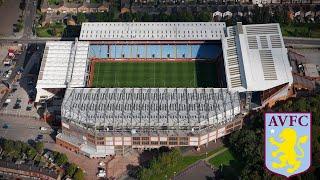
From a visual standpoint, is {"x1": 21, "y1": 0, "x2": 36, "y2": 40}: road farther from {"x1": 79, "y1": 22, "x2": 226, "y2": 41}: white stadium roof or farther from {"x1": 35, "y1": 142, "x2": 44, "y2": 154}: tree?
{"x1": 35, "y1": 142, "x2": 44, "y2": 154}: tree

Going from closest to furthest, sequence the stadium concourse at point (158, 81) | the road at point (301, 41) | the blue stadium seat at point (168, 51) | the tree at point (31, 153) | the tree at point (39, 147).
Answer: the tree at point (31, 153) < the stadium concourse at point (158, 81) < the tree at point (39, 147) < the blue stadium seat at point (168, 51) < the road at point (301, 41)

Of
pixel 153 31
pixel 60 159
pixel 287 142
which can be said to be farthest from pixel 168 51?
pixel 287 142

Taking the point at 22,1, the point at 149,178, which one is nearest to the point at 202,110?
the point at 149,178

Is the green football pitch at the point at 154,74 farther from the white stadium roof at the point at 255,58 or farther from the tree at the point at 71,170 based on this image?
the tree at the point at 71,170

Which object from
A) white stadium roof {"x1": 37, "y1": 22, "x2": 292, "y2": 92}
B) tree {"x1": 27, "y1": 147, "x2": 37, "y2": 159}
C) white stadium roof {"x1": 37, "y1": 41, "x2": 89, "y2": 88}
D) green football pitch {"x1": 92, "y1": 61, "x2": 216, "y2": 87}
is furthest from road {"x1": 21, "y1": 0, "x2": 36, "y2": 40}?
tree {"x1": 27, "y1": 147, "x2": 37, "y2": 159}

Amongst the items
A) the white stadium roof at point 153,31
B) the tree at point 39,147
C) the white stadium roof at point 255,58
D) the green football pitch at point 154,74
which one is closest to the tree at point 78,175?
Result: the tree at point 39,147

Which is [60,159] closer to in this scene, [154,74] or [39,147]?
[39,147]
